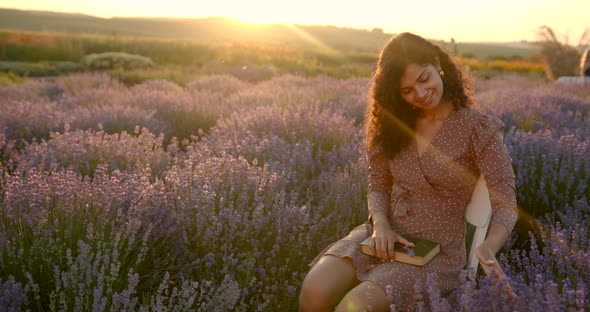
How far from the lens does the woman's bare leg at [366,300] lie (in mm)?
2096

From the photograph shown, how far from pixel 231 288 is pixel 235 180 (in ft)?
3.79

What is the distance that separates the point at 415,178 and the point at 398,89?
1.34ft

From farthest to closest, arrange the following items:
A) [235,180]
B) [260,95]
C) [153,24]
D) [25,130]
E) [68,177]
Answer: [153,24] < [260,95] < [25,130] < [235,180] < [68,177]

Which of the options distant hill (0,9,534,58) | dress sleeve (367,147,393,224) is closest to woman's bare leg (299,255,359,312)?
dress sleeve (367,147,393,224)

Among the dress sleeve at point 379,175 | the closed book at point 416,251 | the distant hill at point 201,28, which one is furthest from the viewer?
the distant hill at point 201,28

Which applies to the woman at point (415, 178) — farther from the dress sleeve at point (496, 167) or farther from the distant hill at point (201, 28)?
the distant hill at point (201, 28)

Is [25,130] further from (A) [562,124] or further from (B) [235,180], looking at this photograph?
(A) [562,124]

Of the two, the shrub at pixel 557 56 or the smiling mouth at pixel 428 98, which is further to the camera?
the shrub at pixel 557 56

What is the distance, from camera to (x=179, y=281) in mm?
2664

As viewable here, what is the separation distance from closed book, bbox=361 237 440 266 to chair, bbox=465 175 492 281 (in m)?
0.18

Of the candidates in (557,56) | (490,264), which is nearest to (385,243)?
(490,264)

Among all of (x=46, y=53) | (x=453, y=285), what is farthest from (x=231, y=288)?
(x=46, y=53)

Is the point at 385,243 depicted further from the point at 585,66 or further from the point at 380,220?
the point at 585,66

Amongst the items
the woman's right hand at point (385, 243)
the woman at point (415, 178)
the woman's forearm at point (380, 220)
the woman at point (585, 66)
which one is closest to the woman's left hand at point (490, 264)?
the woman at point (415, 178)
